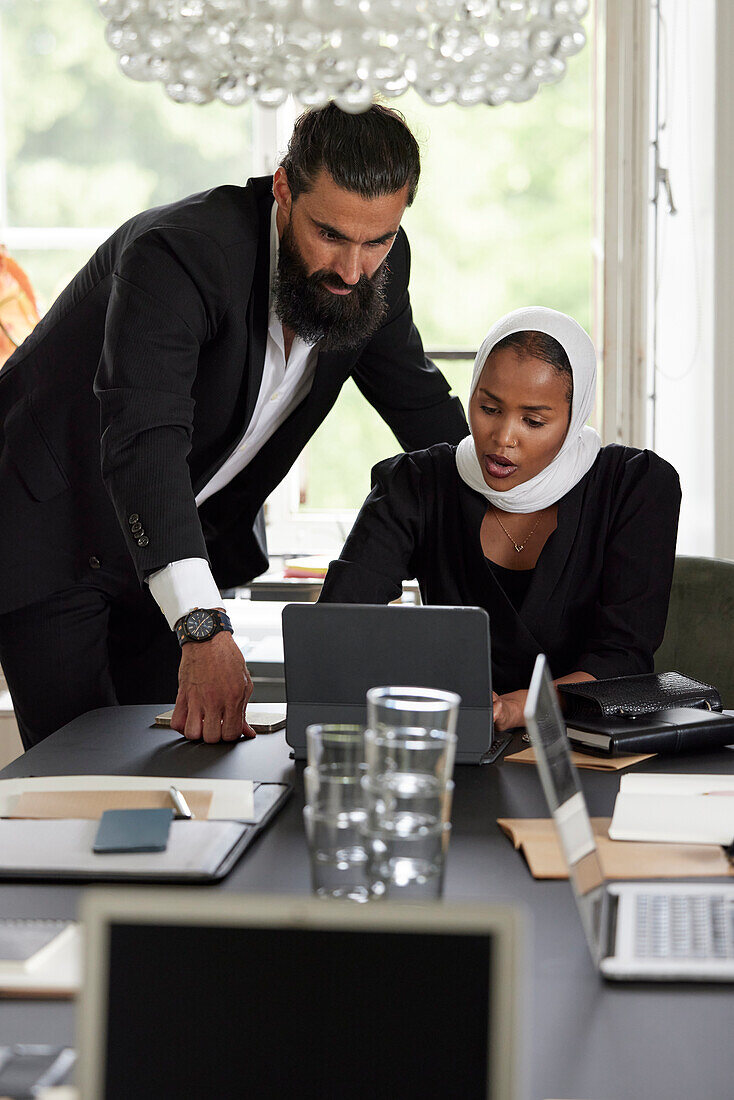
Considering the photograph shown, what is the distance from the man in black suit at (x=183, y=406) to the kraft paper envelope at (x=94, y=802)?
0.82 ft

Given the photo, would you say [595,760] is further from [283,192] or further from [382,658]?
[283,192]

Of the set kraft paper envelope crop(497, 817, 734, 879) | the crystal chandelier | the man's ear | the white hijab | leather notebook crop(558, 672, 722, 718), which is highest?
the crystal chandelier

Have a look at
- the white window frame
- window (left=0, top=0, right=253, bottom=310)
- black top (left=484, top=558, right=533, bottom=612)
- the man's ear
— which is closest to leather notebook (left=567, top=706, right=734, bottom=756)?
black top (left=484, top=558, right=533, bottom=612)

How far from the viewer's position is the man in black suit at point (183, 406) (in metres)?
1.61

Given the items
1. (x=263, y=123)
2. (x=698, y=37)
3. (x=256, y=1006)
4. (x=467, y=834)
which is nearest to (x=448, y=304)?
(x=263, y=123)

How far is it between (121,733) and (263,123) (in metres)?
2.61

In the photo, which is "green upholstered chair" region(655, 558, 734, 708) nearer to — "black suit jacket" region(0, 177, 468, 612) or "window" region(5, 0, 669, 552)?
"black suit jacket" region(0, 177, 468, 612)

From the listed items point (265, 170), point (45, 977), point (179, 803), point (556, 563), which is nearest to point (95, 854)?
point (179, 803)

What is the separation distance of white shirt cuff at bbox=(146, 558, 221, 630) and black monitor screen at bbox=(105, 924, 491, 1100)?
0.96 meters

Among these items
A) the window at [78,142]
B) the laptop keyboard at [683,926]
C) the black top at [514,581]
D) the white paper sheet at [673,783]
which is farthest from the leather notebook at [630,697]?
the window at [78,142]

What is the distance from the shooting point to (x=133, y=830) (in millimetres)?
1114

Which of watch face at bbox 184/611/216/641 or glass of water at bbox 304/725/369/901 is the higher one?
watch face at bbox 184/611/216/641

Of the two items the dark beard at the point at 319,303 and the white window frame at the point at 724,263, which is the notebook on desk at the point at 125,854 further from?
the white window frame at the point at 724,263

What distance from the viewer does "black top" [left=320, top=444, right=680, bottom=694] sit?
70.0 inches
